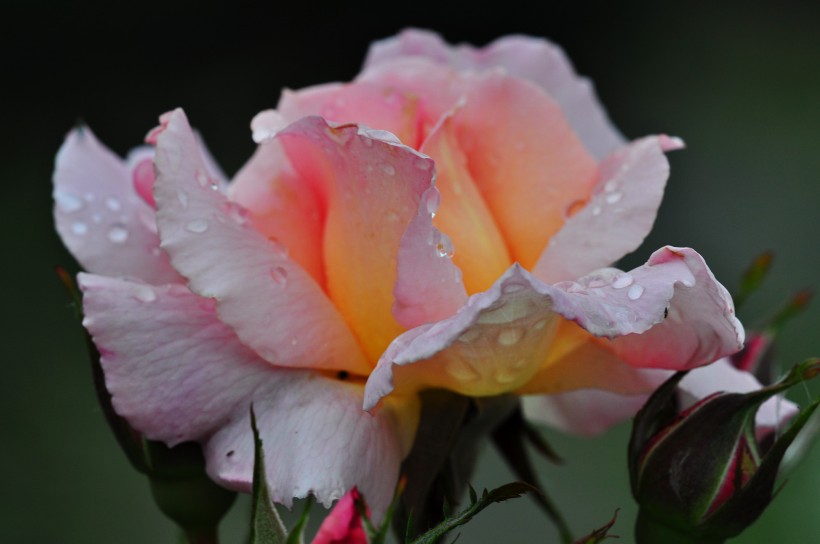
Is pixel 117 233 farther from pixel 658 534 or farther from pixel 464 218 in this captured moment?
pixel 658 534

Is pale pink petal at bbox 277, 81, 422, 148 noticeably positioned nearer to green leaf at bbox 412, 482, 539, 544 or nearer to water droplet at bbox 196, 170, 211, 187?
water droplet at bbox 196, 170, 211, 187

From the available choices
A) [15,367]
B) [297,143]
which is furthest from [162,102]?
[297,143]

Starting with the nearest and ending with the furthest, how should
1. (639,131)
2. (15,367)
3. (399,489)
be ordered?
(399,489), (15,367), (639,131)

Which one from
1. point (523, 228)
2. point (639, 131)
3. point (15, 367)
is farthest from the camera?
point (639, 131)

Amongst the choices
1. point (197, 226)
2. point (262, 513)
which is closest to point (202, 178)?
point (197, 226)

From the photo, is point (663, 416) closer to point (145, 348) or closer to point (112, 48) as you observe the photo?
point (145, 348)

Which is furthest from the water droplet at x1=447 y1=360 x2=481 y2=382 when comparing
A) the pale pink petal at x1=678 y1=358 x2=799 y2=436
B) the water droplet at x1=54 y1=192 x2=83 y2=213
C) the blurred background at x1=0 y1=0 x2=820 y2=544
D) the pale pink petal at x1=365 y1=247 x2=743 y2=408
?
the blurred background at x1=0 y1=0 x2=820 y2=544

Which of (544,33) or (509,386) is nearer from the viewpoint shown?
(509,386)

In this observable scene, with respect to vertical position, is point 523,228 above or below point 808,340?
above
